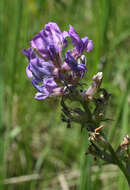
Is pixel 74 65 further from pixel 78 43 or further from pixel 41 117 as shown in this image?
pixel 41 117

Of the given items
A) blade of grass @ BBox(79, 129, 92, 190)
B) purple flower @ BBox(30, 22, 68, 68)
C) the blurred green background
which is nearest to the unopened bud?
purple flower @ BBox(30, 22, 68, 68)

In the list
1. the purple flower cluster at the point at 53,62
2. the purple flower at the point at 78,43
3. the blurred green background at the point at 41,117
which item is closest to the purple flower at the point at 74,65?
the purple flower cluster at the point at 53,62

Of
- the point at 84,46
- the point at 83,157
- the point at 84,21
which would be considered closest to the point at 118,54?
the point at 84,21

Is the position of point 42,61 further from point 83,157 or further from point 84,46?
point 83,157

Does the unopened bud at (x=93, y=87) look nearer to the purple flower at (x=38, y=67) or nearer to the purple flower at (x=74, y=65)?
the purple flower at (x=74, y=65)

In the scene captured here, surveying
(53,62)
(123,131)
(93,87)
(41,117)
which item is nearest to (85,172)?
(123,131)

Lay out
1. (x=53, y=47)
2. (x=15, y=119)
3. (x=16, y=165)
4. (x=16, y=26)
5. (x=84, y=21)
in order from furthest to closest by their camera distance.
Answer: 1. (x=84, y=21)
2. (x=15, y=119)
3. (x=16, y=165)
4. (x=16, y=26)
5. (x=53, y=47)
